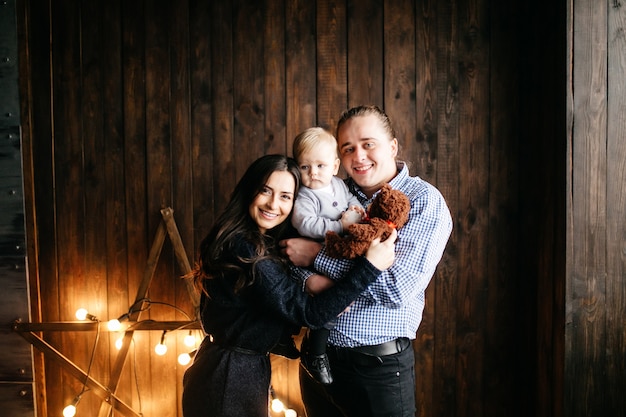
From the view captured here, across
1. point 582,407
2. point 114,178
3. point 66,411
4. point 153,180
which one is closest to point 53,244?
point 114,178

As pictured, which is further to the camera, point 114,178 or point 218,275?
point 114,178

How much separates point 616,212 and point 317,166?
133cm

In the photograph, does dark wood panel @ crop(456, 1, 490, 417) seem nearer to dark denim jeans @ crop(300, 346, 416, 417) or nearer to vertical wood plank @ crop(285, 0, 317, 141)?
vertical wood plank @ crop(285, 0, 317, 141)

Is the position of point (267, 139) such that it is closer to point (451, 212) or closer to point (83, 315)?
point (451, 212)

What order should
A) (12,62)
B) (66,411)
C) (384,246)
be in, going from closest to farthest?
(384,246) < (66,411) < (12,62)

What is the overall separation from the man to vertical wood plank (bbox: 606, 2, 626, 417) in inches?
36.8

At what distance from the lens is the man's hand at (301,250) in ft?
4.51

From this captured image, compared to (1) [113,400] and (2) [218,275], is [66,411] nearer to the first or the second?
(1) [113,400]

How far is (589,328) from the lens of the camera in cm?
178

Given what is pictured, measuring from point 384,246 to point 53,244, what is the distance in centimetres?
198

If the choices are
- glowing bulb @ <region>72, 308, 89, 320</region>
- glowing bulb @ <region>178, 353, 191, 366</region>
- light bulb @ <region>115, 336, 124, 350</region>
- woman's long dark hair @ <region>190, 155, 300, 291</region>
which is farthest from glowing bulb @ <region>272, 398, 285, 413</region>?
glowing bulb @ <region>72, 308, 89, 320</region>

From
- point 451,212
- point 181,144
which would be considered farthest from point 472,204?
point 181,144

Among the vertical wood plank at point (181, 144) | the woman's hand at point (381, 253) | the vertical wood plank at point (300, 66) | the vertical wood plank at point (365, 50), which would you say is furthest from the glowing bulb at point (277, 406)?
the vertical wood plank at point (365, 50)

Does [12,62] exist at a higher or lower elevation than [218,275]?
higher
